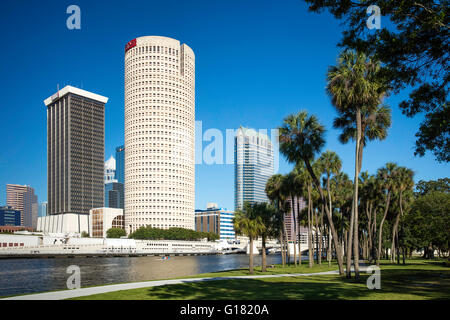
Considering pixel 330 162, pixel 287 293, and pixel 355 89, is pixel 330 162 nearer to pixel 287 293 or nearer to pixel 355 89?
pixel 355 89

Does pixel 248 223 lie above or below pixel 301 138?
below

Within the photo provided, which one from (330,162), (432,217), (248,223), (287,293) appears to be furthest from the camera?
(330,162)

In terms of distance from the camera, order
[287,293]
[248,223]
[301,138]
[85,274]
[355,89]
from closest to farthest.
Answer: [287,293] → [355,89] → [301,138] → [248,223] → [85,274]

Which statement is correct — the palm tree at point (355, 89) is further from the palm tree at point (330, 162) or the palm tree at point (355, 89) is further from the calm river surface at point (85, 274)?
the calm river surface at point (85, 274)

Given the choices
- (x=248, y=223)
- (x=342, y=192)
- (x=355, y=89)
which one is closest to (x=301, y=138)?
(x=355, y=89)

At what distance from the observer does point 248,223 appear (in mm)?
46094

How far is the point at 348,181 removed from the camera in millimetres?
83938

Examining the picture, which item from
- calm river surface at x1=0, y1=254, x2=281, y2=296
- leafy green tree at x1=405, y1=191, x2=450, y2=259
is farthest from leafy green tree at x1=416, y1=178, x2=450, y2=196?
calm river surface at x1=0, y1=254, x2=281, y2=296

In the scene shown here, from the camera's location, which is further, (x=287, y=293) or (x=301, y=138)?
(x=301, y=138)

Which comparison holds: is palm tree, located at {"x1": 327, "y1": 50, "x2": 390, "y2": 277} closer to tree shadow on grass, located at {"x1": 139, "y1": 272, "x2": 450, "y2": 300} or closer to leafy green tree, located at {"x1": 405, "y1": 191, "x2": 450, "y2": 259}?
tree shadow on grass, located at {"x1": 139, "y1": 272, "x2": 450, "y2": 300}

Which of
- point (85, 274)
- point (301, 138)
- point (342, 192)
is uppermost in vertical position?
point (301, 138)

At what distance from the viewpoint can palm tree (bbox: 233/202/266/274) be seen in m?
45.8

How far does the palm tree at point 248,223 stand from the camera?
45.8m
